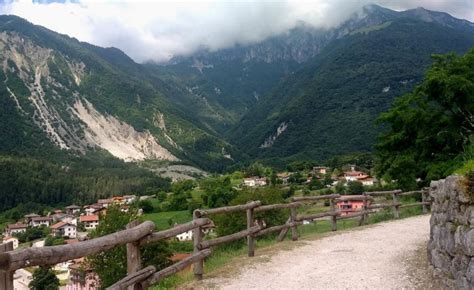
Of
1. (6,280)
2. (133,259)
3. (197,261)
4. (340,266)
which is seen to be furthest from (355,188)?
(6,280)

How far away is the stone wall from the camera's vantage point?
Result: 256 inches

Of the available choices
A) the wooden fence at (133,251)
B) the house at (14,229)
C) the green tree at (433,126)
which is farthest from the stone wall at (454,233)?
the house at (14,229)

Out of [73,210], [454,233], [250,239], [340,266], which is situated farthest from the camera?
[73,210]

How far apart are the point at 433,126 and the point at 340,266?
19.3 meters

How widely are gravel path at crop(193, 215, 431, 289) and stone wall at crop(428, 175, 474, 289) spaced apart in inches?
26.2

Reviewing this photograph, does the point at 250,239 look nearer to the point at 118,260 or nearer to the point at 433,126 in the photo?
the point at 118,260

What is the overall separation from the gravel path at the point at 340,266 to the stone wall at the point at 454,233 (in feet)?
2.18

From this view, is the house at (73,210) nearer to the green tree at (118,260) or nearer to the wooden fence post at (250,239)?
the green tree at (118,260)

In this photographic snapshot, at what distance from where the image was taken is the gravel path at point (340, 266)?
8.23 m

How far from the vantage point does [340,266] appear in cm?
967

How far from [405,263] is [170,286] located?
4.99m

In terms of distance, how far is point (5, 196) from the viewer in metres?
146

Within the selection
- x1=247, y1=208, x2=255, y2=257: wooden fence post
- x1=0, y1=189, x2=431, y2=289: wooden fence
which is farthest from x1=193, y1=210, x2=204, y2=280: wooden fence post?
x1=247, y1=208, x2=255, y2=257: wooden fence post

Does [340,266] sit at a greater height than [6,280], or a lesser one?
lesser
